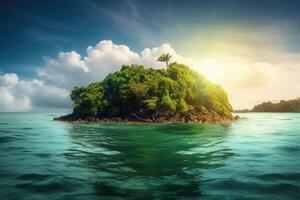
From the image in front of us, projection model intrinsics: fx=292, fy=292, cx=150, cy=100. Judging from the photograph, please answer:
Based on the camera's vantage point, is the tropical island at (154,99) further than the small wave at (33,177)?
Yes

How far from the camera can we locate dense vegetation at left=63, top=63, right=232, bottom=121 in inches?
3243

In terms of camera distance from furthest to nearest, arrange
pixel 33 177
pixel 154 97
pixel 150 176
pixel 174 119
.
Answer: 1. pixel 154 97
2. pixel 174 119
3. pixel 150 176
4. pixel 33 177

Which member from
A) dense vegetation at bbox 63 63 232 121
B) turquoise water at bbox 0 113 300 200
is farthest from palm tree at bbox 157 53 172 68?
turquoise water at bbox 0 113 300 200

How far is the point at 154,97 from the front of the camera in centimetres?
8381

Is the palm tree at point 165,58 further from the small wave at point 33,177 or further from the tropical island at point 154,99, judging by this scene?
the small wave at point 33,177

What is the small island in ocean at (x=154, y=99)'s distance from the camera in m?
82.0

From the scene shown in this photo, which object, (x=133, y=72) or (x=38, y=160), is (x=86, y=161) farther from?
(x=133, y=72)

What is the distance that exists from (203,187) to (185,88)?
77263 millimetres

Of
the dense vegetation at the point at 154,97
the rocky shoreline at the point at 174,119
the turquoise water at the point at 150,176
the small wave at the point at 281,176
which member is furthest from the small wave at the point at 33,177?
the dense vegetation at the point at 154,97

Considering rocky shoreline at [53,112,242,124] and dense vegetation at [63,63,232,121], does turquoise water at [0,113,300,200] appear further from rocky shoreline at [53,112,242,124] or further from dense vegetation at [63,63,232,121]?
dense vegetation at [63,63,232,121]

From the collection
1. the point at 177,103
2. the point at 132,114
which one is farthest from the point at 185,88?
the point at 132,114

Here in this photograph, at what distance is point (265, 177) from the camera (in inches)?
531

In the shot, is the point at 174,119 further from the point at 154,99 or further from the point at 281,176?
the point at 281,176

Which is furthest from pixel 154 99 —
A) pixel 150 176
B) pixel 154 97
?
pixel 150 176
